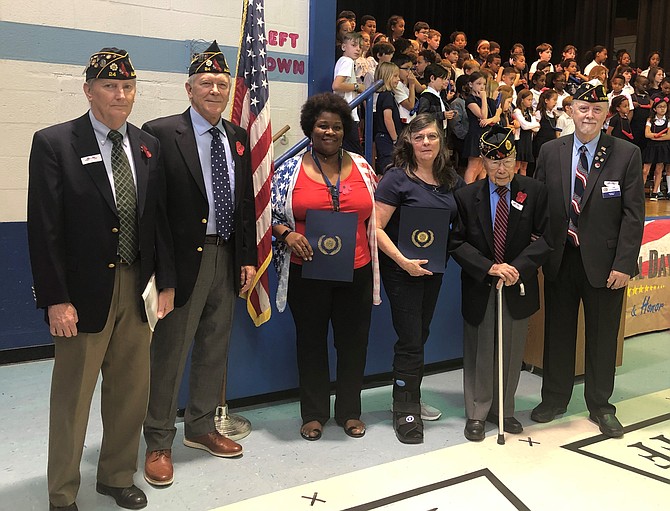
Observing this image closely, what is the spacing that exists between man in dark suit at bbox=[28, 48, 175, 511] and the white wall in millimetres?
1970

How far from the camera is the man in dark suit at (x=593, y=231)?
3.34m

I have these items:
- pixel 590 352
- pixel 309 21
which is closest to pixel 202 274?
pixel 590 352

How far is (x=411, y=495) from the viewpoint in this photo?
9.29ft

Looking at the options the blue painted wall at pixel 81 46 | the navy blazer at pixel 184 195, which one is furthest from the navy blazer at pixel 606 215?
the blue painted wall at pixel 81 46

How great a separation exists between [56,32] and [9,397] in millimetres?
2238

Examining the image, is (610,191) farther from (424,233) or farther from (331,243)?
(331,243)

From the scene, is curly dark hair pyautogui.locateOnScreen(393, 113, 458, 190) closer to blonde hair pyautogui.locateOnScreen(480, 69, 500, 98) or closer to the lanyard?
A: the lanyard

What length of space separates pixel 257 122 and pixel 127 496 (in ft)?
5.75

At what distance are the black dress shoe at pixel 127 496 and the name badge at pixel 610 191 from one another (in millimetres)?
2577

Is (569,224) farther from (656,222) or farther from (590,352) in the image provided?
(656,222)

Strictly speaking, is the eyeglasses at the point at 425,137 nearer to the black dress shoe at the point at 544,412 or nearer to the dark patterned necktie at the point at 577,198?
the dark patterned necktie at the point at 577,198

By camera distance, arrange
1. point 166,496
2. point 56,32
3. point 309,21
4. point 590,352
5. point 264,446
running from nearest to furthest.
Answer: point 166,496 → point 264,446 → point 590,352 → point 56,32 → point 309,21

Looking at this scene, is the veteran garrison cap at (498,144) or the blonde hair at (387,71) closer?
the veteran garrison cap at (498,144)

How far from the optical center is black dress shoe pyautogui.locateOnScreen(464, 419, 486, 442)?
133 inches
